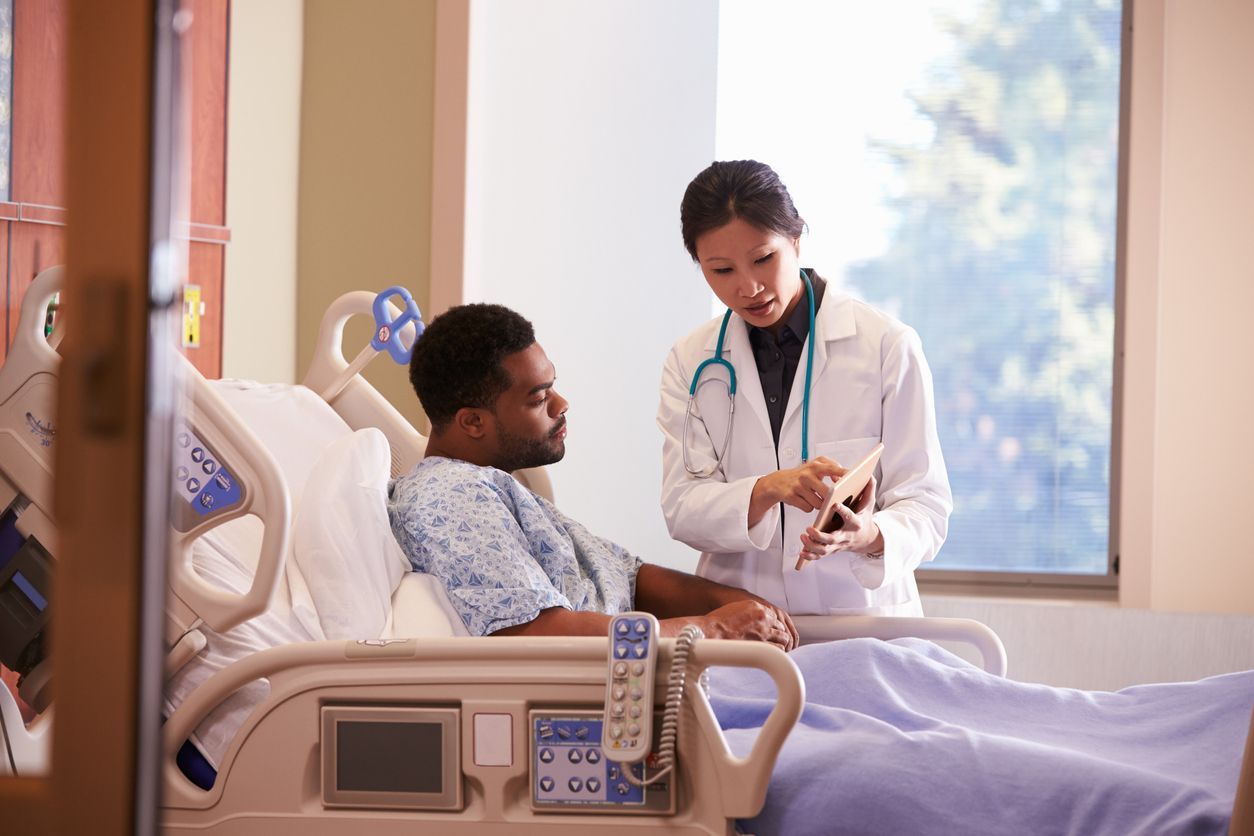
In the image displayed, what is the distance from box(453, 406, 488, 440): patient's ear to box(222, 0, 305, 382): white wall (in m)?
1.33

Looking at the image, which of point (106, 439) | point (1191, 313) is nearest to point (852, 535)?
point (106, 439)

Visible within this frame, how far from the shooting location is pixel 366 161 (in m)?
3.47

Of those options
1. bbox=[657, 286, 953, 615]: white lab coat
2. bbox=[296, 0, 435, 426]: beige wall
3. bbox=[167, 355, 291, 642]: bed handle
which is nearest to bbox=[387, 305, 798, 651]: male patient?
bbox=[657, 286, 953, 615]: white lab coat

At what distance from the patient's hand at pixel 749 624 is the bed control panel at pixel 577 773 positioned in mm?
628

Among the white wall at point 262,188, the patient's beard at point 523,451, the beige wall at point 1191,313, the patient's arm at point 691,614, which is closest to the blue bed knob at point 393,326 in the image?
the patient's beard at point 523,451

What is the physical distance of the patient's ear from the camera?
2158 millimetres

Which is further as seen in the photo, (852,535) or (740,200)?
(740,200)

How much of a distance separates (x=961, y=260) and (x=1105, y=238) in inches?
15.8

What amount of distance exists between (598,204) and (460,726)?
2.41 m

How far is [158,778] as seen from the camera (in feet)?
2.45

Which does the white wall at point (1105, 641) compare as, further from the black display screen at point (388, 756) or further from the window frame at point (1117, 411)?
the black display screen at point (388, 756)

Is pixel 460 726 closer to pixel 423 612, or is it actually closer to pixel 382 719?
pixel 382 719

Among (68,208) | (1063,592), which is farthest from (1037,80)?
(68,208)

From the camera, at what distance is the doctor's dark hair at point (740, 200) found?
228 centimetres
